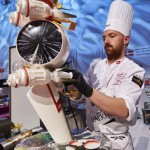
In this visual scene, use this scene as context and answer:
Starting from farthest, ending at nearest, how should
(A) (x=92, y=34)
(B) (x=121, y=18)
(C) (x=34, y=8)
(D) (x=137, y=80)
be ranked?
1. (A) (x=92, y=34)
2. (B) (x=121, y=18)
3. (D) (x=137, y=80)
4. (C) (x=34, y=8)

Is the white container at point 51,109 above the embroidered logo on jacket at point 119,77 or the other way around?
the other way around

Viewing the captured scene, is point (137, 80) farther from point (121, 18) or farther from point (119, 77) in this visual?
point (121, 18)

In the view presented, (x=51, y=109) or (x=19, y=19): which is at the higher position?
(x=19, y=19)

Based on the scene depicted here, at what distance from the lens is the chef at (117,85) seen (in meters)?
0.84

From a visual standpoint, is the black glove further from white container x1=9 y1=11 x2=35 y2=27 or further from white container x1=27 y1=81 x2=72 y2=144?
white container x1=9 y1=11 x2=35 y2=27

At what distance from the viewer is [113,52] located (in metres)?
1.04

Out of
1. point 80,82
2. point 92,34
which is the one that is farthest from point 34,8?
point 92,34

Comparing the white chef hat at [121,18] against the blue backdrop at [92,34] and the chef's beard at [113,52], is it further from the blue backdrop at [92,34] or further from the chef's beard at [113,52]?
the blue backdrop at [92,34]

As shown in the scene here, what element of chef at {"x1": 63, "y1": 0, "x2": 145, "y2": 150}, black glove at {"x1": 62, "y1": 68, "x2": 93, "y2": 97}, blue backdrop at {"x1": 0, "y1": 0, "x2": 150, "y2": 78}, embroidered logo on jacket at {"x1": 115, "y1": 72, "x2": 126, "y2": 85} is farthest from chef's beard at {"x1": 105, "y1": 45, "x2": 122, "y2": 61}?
blue backdrop at {"x1": 0, "y1": 0, "x2": 150, "y2": 78}

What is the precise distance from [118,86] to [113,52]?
166 millimetres

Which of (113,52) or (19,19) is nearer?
(19,19)

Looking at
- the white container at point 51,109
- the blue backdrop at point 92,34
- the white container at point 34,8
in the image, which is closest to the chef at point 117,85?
the white container at point 51,109

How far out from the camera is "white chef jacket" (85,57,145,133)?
0.90 metres

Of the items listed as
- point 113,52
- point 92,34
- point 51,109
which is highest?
point 92,34
